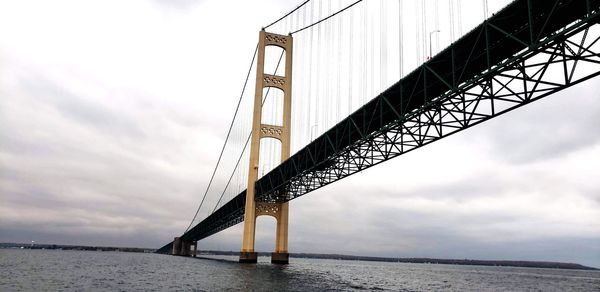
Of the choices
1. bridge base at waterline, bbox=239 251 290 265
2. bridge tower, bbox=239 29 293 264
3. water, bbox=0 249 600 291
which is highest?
bridge tower, bbox=239 29 293 264

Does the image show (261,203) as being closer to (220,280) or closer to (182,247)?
(220,280)

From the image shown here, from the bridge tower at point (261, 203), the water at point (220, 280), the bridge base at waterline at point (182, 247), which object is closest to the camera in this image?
the water at point (220, 280)

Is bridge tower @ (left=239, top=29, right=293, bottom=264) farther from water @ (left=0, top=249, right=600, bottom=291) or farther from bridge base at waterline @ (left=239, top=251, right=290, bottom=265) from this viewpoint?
water @ (left=0, top=249, right=600, bottom=291)

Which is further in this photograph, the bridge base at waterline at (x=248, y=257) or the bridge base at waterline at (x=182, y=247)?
the bridge base at waterline at (x=182, y=247)

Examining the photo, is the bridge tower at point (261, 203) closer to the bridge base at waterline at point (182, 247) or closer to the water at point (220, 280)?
the water at point (220, 280)

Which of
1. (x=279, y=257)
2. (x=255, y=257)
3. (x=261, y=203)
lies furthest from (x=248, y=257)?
(x=261, y=203)

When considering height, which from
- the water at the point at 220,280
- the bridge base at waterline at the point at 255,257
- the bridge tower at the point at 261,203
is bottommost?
the water at the point at 220,280

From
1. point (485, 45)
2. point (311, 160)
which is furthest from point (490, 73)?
point (311, 160)

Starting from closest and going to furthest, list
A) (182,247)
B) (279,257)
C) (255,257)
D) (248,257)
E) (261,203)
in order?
(261,203)
(248,257)
(255,257)
(279,257)
(182,247)

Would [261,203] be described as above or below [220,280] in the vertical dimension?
above

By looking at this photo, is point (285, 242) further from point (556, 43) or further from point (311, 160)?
point (556, 43)

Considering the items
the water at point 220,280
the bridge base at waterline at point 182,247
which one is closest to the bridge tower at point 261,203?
the water at point 220,280

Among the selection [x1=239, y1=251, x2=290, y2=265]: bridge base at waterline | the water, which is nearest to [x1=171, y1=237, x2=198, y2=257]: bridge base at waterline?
the water

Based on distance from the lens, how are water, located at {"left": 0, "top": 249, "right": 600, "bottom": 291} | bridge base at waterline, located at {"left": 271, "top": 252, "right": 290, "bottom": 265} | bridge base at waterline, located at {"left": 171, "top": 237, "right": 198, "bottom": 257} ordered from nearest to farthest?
1. water, located at {"left": 0, "top": 249, "right": 600, "bottom": 291}
2. bridge base at waterline, located at {"left": 271, "top": 252, "right": 290, "bottom": 265}
3. bridge base at waterline, located at {"left": 171, "top": 237, "right": 198, "bottom": 257}
